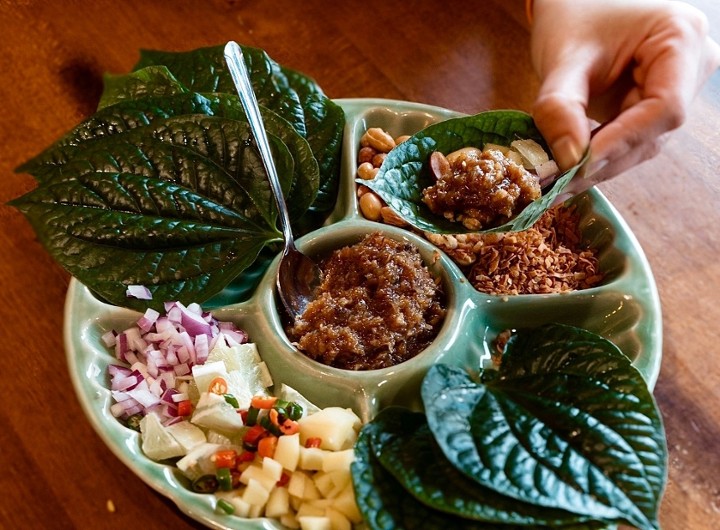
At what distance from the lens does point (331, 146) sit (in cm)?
198

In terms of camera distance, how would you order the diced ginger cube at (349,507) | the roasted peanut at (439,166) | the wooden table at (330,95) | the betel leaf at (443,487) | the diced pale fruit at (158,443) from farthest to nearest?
the roasted peanut at (439,166), the wooden table at (330,95), the diced pale fruit at (158,443), the diced ginger cube at (349,507), the betel leaf at (443,487)

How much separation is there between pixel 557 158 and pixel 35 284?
4.50 ft

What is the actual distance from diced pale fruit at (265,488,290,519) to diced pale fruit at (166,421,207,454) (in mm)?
201

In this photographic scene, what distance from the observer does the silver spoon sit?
1727mm

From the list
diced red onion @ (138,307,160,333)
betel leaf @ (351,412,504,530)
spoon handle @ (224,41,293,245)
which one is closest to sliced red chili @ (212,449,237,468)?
betel leaf @ (351,412,504,530)

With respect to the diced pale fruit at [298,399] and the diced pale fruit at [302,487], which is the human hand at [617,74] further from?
the diced pale fruit at [302,487]

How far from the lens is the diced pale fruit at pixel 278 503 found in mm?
1365

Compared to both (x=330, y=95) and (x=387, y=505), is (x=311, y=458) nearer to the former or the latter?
(x=387, y=505)

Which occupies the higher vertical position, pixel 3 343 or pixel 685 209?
pixel 3 343

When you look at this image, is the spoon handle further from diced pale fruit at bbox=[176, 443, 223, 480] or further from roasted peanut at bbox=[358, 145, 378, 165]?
diced pale fruit at bbox=[176, 443, 223, 480]

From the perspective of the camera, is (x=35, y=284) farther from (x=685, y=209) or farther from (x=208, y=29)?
(x=685, y=209)

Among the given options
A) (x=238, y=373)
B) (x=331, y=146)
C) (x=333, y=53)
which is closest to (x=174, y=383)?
(x=238, y=373)

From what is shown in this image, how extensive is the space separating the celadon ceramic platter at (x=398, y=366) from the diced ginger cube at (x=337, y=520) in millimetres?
110

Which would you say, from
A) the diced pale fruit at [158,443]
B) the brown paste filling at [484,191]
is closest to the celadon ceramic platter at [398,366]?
the diced pale fruit at [158,443]
